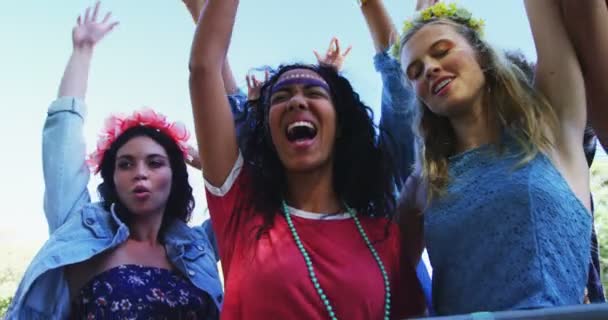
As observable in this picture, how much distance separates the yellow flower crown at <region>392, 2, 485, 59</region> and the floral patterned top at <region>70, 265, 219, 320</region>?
100 cm

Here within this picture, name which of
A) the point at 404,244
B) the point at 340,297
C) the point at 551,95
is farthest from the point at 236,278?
the point at 551,95

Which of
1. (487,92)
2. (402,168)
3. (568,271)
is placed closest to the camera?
(568,271)

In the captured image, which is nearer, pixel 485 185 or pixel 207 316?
pixel 485 185

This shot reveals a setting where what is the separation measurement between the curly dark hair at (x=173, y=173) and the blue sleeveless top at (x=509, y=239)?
3.82ft

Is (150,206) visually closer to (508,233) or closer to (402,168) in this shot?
(402,168)

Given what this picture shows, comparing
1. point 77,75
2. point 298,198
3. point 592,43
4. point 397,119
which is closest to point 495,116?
point 592,43

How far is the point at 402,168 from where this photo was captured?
1.78 meters

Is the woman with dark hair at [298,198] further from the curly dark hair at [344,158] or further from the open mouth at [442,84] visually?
the open mouth at [442,84]

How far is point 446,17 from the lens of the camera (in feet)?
5.22

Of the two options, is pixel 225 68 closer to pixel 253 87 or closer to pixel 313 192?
pixel 253 87

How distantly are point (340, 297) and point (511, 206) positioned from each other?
421mm

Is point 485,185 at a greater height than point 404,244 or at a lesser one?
greater

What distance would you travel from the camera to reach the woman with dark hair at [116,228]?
174 centimetres

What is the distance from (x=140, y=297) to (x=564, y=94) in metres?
1.30
